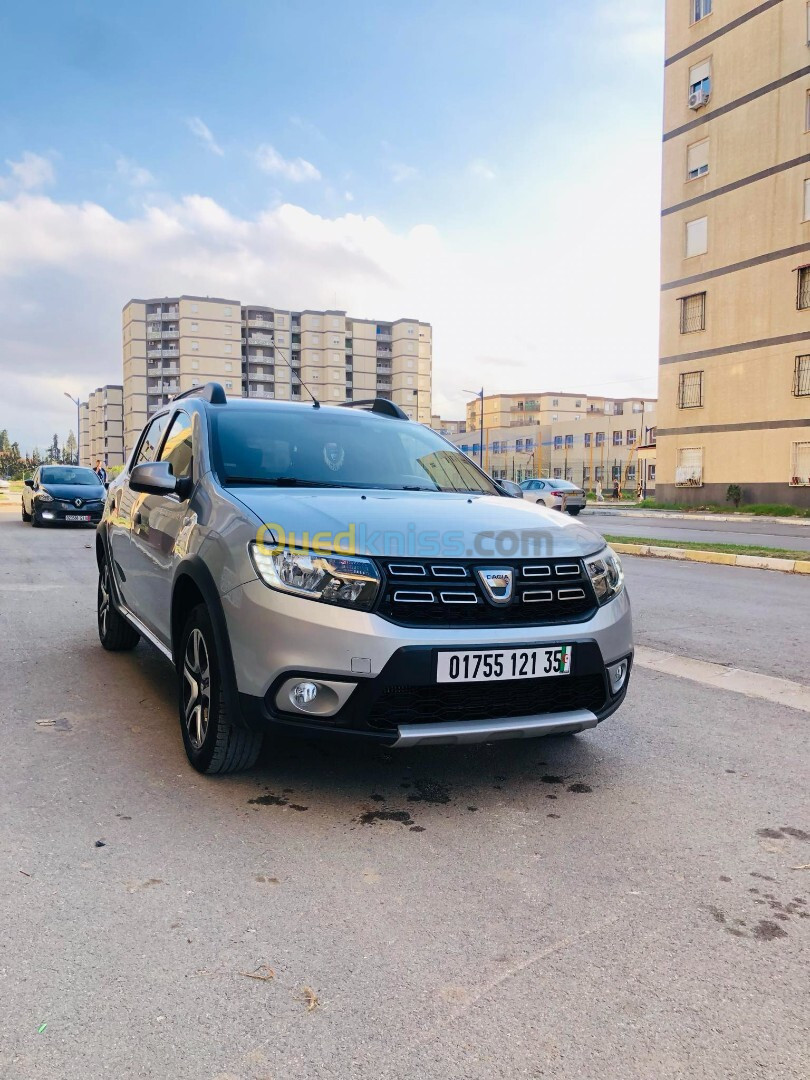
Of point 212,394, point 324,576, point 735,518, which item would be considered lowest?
point 735,518

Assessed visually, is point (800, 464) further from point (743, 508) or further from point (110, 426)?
point (110, 426)

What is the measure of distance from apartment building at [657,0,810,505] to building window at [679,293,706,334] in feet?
0.15

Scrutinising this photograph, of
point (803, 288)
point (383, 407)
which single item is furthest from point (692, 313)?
point (383, 407)

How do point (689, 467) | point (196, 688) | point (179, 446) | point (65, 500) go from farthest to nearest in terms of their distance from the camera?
point (689, 467) < point (65, 500) < point (179, 446) < point (196, 688)

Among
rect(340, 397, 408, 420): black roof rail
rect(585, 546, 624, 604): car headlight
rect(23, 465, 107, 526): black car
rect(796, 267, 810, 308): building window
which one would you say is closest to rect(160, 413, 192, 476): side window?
rect(340, 397, 408, 420): black roof rail

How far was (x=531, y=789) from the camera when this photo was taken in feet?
11.1

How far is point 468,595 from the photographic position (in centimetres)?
302

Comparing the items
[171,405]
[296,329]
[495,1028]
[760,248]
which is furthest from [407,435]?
[296,329]

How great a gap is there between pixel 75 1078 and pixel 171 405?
400 centimetres

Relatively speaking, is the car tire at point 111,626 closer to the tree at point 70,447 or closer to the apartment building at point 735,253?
the apartment building at point 735,253

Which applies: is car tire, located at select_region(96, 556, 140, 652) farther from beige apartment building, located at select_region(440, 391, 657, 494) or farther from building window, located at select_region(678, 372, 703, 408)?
beige apartment building, located at select_region(440, 391, 657, 494)

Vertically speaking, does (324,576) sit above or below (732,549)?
above

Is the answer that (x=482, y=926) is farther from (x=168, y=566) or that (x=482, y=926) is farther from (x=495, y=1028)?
(x=168, y=566)

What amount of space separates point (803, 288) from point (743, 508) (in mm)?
7892
